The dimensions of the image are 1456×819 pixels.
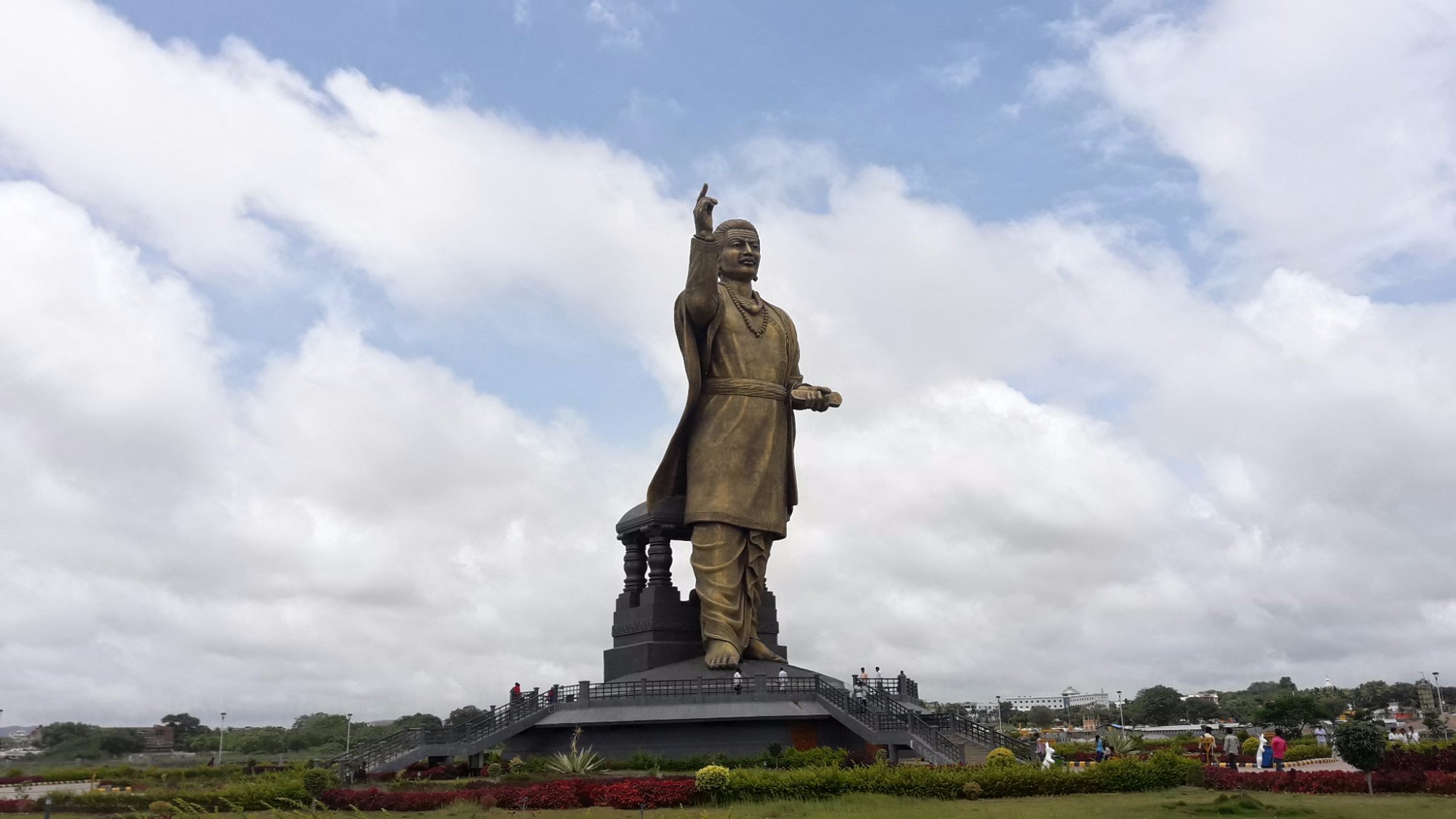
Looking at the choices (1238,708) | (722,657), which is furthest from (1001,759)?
(1238,708)

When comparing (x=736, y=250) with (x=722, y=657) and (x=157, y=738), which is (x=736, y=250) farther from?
(x=157, y=738)

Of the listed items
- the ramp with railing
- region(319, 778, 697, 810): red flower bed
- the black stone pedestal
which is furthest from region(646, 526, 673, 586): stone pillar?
region(319, 778, 697, 810): red flower bed

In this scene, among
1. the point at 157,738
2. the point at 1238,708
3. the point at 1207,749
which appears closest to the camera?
the point at 1207,749

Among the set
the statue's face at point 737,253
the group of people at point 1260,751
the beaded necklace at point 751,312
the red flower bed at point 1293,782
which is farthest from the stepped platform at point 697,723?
the statue's face at point 737,253

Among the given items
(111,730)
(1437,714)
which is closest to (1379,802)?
(111,730)

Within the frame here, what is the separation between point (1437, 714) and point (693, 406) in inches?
1545

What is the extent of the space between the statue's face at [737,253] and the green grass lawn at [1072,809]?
14294mm

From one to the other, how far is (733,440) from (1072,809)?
13.1 m

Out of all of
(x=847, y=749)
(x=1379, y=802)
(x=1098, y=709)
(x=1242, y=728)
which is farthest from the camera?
(x=1098, y=709)

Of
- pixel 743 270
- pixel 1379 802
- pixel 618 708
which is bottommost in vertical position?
pixel 1379 802

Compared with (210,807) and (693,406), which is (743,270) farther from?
(210,807)

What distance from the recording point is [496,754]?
28297 mm

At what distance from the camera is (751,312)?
2753 cm

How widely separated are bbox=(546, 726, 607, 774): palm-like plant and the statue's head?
442 inches
